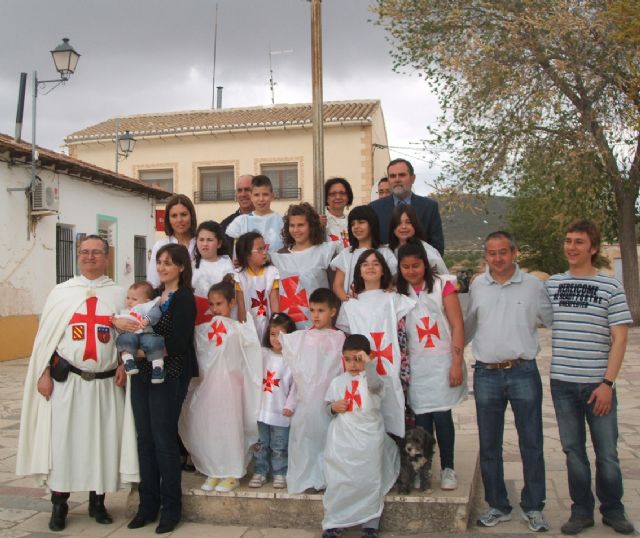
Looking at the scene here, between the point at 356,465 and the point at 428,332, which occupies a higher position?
the point at 428,332

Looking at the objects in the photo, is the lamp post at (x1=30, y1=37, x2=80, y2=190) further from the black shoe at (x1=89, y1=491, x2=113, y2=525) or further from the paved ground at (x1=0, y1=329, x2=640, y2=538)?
the black shoe at (x1=89, y1=491, x2=113, y2=525)

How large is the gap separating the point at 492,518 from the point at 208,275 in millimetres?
2251

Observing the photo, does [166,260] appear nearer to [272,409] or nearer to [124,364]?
[124,364]

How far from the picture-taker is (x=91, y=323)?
428 centimetres

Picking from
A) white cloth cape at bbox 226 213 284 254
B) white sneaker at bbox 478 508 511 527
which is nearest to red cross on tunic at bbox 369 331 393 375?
white sneaker at bbox 478 508 511 527

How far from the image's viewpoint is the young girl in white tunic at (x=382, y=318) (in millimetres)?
4160

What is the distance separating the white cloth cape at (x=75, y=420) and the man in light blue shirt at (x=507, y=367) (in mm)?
2076

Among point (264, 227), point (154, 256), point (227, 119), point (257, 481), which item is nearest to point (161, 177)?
point (227, 119)

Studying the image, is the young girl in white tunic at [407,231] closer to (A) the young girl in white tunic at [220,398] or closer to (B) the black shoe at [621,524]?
(A) the young girl in white tunic at [220,398]

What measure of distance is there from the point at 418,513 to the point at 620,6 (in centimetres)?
1102

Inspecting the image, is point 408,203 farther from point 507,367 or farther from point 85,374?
point 85,374

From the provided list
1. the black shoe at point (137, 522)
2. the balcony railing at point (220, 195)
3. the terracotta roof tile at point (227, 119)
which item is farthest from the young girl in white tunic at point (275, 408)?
the balcony railing at point (220, 195)

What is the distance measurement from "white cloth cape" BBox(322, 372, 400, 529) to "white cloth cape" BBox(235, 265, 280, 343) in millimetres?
921

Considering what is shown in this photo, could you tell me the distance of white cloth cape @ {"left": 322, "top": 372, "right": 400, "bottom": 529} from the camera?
12.9 feet
